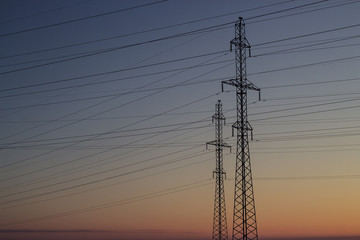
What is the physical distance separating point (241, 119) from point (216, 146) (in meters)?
15.6

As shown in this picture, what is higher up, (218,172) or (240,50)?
(240,50)

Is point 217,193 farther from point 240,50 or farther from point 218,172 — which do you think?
point 240,50

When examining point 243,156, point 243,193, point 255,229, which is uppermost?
point 243,156

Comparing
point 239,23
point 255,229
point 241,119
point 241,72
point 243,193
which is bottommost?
point 255,229

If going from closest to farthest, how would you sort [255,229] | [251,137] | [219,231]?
[255,229]
[251,137]
[219,231]

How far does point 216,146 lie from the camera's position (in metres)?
58.2

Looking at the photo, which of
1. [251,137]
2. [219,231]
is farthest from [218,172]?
[251,137]

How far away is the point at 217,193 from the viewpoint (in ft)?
191

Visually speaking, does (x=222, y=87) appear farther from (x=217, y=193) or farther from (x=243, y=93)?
(x=217, y=193)

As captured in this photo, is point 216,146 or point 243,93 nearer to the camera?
point 243,93

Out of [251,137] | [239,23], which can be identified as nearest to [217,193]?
[251,137]

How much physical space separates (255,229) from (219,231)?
1791 cm

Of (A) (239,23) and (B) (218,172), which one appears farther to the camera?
(B) (218,172)

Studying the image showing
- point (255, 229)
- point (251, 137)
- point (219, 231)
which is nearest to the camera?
point (255, 229)
